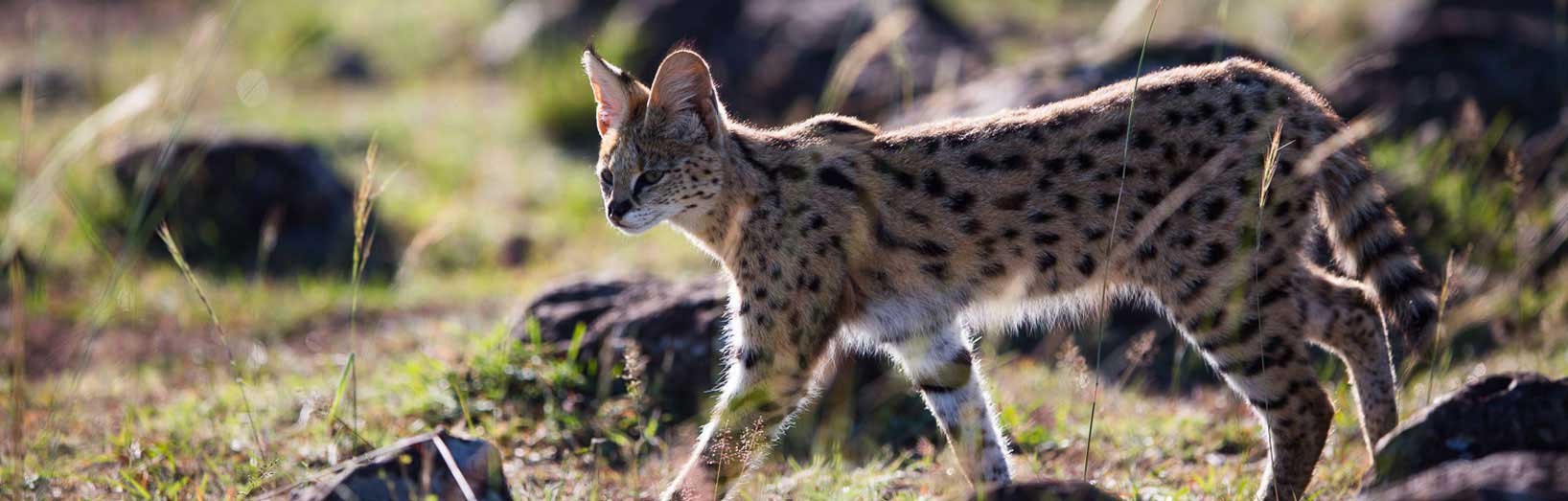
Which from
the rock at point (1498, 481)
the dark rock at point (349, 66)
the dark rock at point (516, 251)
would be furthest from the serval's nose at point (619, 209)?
the dark rock at point (349, 66)

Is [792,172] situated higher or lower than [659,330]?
higher

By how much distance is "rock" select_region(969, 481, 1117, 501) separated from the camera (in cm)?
376

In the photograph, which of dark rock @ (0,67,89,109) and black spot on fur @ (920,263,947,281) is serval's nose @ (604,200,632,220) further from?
dark rock @ (0,67,89,109)

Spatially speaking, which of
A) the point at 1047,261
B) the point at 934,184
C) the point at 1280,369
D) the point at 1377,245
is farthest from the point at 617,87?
the point at 1377,245

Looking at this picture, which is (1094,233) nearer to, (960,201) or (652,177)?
(960,201)

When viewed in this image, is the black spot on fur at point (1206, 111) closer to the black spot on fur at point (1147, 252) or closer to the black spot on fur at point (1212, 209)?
the black spot on fur at point (1212, 209)

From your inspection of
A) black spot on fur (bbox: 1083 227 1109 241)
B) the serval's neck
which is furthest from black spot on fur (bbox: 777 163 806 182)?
black spot on fur (bbox: 1083 227 1109 241)

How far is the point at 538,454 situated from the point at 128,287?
293cm

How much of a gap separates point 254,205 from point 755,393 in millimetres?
6130

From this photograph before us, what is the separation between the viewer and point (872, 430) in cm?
645

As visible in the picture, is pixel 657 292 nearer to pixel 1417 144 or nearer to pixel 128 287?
pixel 128 287

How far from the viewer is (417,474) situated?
14.1ft

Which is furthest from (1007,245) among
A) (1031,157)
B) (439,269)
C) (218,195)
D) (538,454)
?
(218,195)

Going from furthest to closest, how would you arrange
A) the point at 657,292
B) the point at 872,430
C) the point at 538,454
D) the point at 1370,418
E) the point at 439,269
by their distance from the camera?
the point at 439,269, the point at 657,292, the point at 872,430, the point at 538,454, the point at 1370,418
